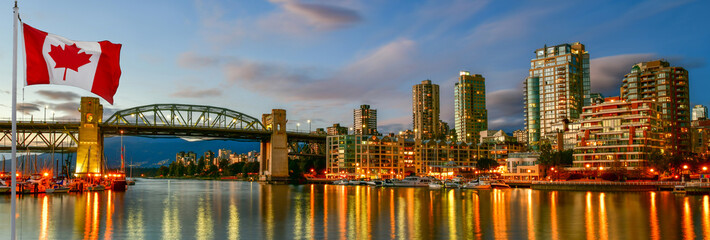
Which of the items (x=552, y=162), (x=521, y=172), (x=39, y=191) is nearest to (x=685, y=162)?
(x=552, y=162)

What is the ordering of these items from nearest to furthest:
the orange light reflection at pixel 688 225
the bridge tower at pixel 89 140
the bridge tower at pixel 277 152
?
the orange light reflection at pixel 688 225
the bridge tower at pixel 89 140
the bridge tower at pixel 277 152

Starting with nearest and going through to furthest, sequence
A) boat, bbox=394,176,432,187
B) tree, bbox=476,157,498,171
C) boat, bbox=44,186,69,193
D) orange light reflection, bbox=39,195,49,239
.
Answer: orange light reflection, bbox=39,195,49,239 → boat, bbox=44,186,69,193 → boat, bbox=394,176,432,187 → tree, bbox=476,157,498,171

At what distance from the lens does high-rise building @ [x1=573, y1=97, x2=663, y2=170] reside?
12950 cm

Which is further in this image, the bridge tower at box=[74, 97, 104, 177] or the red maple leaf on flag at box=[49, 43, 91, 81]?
the bridge tower at box=[74, 97, 104, 177]

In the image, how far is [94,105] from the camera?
134250 mm

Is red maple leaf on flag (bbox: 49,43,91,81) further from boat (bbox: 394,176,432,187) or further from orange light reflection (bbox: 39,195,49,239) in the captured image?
boat (bbox: 394,176,432,187)

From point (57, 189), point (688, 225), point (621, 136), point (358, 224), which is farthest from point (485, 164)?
point (358, 224)

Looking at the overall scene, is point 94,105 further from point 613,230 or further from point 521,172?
point 613,230

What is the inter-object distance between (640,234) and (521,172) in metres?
128

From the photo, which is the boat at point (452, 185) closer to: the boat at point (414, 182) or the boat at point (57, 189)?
the boat at point (414, 182)

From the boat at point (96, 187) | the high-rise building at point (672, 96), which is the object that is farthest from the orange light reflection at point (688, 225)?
the high-rise building at point (672, 96)

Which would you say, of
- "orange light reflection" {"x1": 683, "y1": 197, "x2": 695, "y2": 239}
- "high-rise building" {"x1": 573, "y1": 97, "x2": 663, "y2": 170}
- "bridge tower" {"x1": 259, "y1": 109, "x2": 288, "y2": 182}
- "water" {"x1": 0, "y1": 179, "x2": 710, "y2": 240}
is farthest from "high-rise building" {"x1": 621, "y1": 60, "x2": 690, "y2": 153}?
"water" {"x1": 0, "y1": 179, "x2": 710, "y2": 240}

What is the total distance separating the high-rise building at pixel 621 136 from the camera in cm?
12950

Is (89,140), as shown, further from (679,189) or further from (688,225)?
(688,225)
